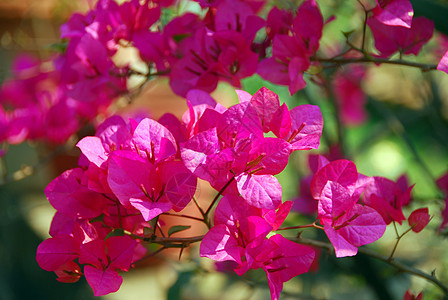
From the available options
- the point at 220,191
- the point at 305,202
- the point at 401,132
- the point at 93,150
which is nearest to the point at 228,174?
the point at 220,191

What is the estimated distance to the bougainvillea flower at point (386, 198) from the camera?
42 centimetres

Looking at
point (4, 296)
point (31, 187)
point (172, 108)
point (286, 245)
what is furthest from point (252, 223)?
point (31, 187)

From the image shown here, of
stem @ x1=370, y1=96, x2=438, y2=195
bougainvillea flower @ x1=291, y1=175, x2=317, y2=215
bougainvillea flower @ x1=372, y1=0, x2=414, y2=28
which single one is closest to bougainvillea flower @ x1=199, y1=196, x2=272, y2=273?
bougainvillea flower @ x1=372, y1=0, x2=414, y2=28

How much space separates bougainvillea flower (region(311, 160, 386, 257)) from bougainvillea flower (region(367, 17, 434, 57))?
0.62ft

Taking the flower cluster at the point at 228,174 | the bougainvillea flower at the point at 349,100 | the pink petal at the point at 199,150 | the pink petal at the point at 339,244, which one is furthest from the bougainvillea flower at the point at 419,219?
the bougainvillea flower at the point at 349,100

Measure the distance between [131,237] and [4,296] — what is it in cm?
72

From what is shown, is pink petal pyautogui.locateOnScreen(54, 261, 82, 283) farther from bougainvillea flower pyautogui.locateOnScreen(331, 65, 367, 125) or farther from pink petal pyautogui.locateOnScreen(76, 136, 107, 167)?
bougainvillea flower pyautogui.locateOnScreen(331, 65, 367, 125)

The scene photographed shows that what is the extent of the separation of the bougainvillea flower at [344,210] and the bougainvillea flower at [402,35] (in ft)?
0.62

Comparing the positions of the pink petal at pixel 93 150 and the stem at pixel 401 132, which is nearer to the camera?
the pink petal at pixel 93 150

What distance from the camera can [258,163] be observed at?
0.36 m

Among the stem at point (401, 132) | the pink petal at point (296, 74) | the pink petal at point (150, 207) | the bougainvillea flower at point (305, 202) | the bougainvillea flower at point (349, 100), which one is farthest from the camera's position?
the bougainvillea flower at point (349, 100)

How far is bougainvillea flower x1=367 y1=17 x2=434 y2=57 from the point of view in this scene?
0.47 metres

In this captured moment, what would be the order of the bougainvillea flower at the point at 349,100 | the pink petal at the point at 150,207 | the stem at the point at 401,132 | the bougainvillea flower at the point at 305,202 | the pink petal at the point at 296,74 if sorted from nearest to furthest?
1. the pink petal at the point at 150,207
2. the pink petal at the point at 296,74
3. the bougainvillea flower at the point at 305,202
4. the stem at the point at 401,132
5. the bougainvillea flower at the point at 349,100

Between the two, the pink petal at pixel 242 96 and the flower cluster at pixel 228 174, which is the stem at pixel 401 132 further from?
the pink petal at pixel 242 96
